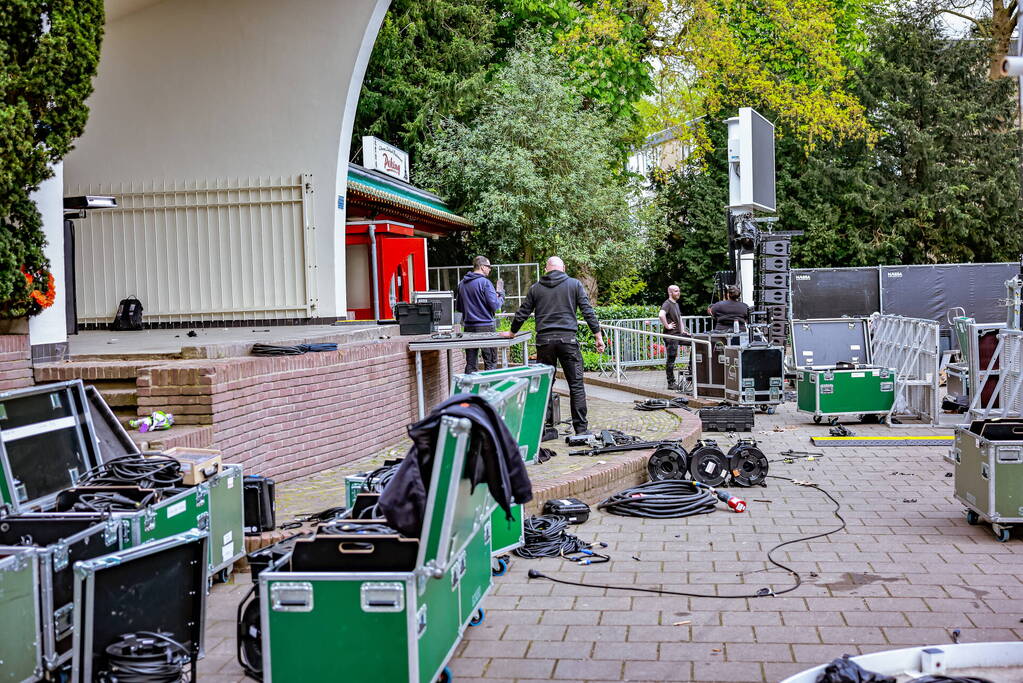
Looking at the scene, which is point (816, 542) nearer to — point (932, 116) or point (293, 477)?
point (293, 477)

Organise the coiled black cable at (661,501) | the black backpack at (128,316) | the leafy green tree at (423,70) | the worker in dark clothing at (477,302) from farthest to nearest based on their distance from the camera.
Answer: the leafy green tree at (423,70)
the worker in dark clothing at (477,302)
the black backpack at (128,316)
the coiled black cable at (661,501)

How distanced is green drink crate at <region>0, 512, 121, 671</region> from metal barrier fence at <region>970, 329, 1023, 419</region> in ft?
33.0

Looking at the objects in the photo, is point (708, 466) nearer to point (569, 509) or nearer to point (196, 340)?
point (569, 509)

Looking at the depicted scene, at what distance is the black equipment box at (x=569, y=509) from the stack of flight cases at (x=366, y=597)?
367cm

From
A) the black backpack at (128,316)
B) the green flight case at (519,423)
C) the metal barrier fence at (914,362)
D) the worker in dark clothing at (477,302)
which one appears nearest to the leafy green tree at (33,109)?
the green flight case at (519,423)

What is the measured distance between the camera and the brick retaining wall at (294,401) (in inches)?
298

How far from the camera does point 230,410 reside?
7.78 m

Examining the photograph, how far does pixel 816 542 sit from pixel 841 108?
2545 cm

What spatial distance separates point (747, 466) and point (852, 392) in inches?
196

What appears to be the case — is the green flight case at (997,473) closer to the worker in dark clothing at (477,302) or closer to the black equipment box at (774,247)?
the worker in dark clothing at (477,302)

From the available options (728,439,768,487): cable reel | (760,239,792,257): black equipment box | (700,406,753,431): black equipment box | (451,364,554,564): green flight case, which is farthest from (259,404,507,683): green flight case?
(760,239,792,257): black equipment box

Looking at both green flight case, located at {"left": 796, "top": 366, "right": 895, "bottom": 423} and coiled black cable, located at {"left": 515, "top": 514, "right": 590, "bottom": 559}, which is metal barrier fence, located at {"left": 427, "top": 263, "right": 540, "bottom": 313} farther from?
coiled black cable, located at {"left": 515, "top": 514, "right": 590, "bottom": 559}

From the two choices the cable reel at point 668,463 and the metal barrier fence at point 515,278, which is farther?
the metal barrier fence at point 515,278

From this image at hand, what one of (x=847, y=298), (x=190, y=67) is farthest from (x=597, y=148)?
(x=190, y=67)
